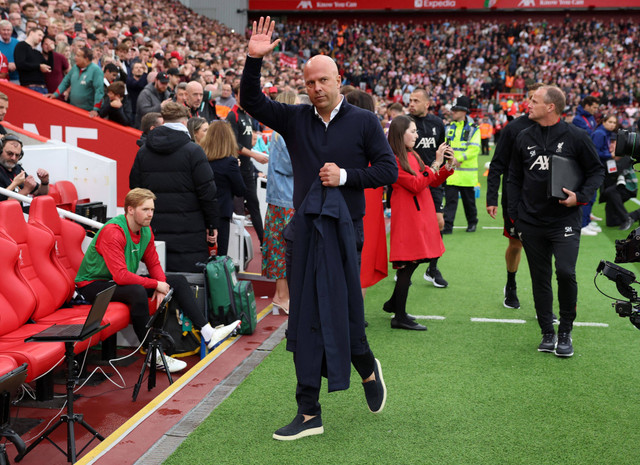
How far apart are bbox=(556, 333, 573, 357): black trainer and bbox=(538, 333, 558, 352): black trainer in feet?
0.29

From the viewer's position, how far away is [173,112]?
5.88 m

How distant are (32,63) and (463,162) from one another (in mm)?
6324

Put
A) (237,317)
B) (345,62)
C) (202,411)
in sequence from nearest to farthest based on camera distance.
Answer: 1. (202,411)
2. (237,317)
3. (345,62)

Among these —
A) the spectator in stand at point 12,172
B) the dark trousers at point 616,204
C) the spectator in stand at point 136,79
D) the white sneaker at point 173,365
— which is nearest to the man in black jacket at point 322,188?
the white sneaker at point 173,365

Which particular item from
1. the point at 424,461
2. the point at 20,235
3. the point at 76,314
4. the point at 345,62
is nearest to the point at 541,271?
the point at 424,461

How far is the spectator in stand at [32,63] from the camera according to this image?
33.7 ft

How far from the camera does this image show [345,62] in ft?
136

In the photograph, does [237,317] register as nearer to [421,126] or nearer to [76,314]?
[76,314]

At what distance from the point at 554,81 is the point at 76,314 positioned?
36229 mm

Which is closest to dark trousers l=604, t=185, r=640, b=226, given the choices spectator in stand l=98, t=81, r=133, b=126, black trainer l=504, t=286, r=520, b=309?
black trainer l=504, t=286, r=520, b=309

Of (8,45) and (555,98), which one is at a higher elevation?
(8,45)

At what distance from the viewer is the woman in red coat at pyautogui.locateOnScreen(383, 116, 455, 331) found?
5828 millimetres

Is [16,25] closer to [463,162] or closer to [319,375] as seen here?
[463,162]

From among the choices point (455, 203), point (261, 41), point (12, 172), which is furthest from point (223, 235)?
point (455, 203)
